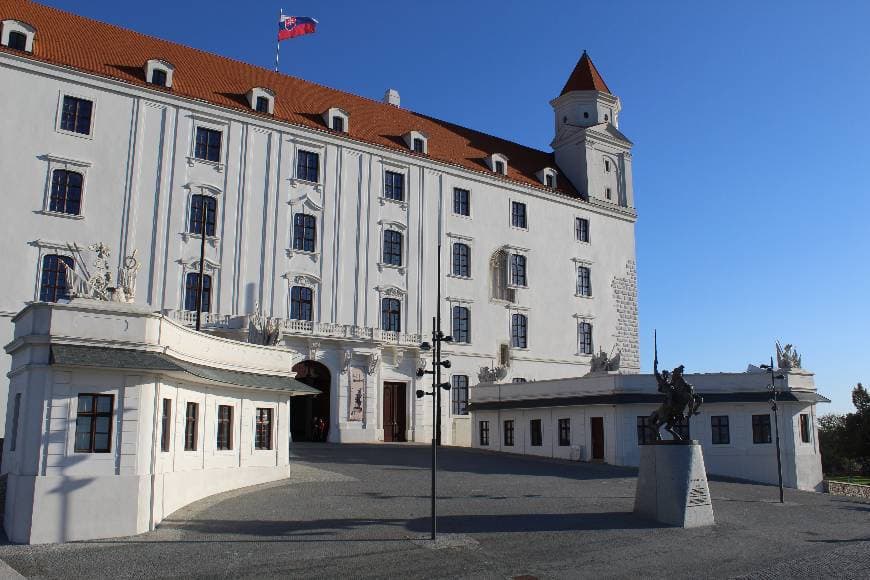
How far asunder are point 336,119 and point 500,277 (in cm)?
1341

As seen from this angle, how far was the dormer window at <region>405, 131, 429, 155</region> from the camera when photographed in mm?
45606

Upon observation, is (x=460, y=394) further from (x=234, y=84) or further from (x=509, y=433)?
(x=234, y=84)

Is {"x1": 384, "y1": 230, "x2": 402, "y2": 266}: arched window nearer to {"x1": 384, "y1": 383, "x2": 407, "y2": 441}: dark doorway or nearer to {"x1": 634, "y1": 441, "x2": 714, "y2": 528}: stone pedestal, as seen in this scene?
{"x1": 384, "y1": 383, "x2": 407, "y2": 441}: dark doorway

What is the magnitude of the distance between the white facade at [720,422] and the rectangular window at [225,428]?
16.6 metres

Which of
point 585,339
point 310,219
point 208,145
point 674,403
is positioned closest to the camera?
point 674,403

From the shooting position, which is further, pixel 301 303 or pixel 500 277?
pixel 500 277

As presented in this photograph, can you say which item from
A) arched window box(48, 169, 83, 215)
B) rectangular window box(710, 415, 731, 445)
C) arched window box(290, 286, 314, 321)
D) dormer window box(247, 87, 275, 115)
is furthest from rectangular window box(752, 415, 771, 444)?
arched window box(48, 169, 83, 215)

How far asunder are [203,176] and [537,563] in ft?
92.7

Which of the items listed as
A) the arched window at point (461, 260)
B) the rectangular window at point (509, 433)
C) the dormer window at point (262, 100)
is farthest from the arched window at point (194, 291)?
the rectangular window at point (509, 433)

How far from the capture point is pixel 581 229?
52.5 m

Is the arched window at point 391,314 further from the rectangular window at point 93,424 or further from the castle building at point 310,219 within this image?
the rectangular window at point 93,424

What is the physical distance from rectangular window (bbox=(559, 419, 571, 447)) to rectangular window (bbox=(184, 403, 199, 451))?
61.6ft

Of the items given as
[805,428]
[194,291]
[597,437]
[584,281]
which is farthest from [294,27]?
[805,428]

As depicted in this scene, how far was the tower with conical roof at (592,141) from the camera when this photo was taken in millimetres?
53750
